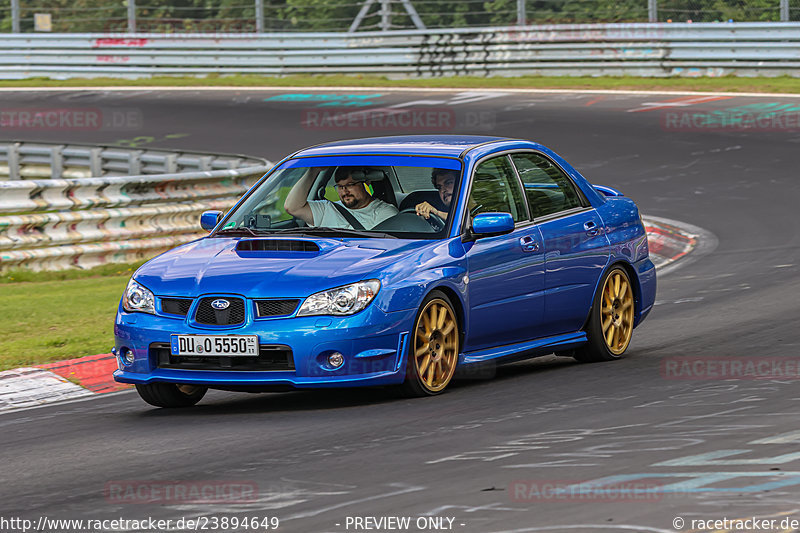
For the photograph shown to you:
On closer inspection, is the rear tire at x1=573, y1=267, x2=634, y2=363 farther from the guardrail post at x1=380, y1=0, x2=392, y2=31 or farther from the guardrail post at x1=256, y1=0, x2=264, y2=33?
the guardrail post at x1=256, y1=0, x2=264, y2=33

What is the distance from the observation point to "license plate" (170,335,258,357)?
7777mm

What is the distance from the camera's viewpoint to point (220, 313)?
25.7ft

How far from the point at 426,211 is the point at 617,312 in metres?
1.98

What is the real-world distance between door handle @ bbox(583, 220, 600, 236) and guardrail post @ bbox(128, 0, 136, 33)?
28.8 meters

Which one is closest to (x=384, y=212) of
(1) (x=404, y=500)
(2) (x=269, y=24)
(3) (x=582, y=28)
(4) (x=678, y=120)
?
(1) (x=404, y=500)

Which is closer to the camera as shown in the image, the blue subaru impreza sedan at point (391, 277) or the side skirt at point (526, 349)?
the blue subaru impreza sedan at point (391, 277)

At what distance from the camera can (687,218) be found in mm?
17391

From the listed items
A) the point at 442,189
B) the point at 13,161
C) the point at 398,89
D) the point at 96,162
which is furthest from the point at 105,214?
the point at 398,89

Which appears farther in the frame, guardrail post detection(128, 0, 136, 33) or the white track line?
guardrail post detection(128, 0, 136, 33)

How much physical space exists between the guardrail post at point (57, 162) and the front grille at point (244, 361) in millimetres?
16471

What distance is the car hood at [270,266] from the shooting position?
308 inches

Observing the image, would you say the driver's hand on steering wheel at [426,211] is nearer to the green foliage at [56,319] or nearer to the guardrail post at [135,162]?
the green foliage at [56,319]

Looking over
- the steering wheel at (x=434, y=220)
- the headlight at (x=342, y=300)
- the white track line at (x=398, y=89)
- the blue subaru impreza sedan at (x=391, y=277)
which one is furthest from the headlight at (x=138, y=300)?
the white track line at (x=398, y=89)

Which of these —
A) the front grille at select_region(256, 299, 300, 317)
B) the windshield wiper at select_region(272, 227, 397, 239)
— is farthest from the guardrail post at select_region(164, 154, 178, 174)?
the front grille at select_region(256, 299, 300, 317)
